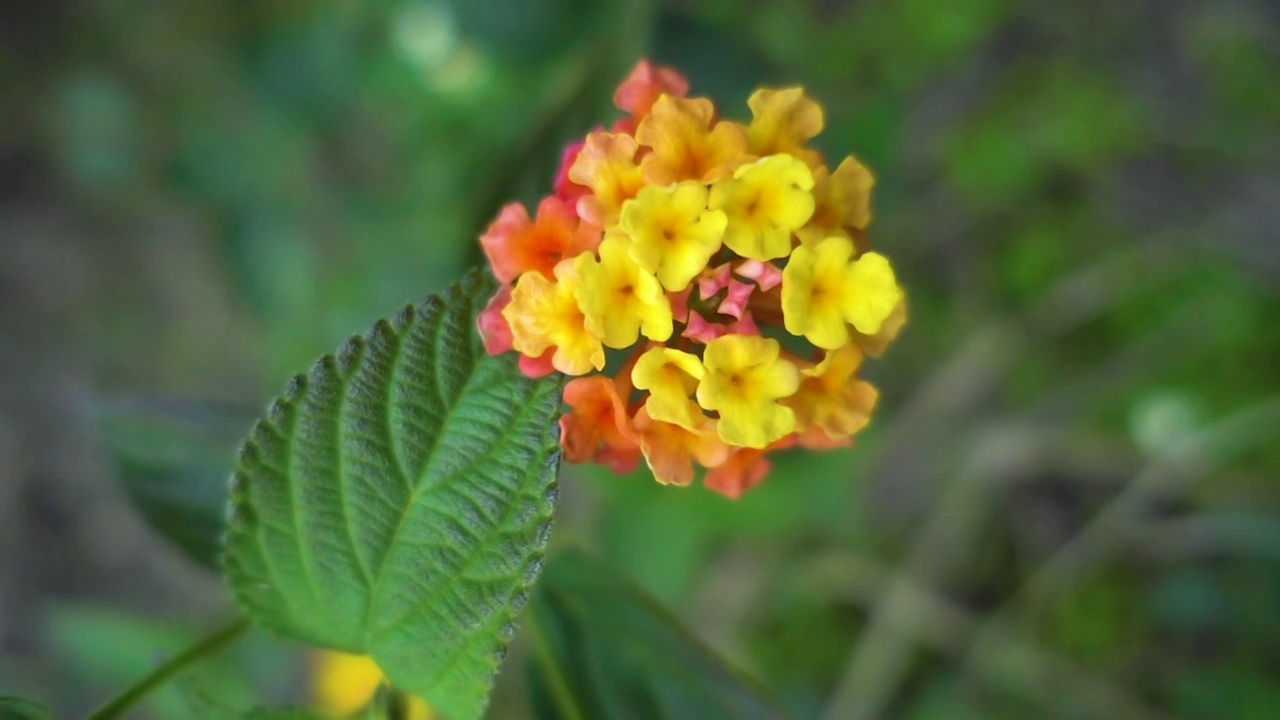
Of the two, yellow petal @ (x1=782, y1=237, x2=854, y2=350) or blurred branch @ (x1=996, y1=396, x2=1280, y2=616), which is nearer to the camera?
yellow petal @ (x1=782, y1=237, x2=854, y2=350)

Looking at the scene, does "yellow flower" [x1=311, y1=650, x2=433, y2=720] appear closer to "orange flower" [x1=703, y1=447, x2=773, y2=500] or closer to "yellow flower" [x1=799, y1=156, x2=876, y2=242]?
"orange flower" [x1=703, y1=447, x2=773, y2=500]

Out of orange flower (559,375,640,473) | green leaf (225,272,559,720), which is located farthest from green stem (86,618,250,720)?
orange flower (559,375,640,473)

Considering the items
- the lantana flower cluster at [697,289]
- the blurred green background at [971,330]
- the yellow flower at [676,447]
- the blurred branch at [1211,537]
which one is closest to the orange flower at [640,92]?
the lantana flower cluster at [697,289]

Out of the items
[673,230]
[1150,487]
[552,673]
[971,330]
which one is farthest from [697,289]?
[1150,487]

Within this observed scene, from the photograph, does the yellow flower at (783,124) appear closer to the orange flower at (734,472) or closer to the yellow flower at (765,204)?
the yellow flower at (765,204)

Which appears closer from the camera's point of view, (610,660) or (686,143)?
(686,143)

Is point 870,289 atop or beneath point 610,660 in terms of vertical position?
atop

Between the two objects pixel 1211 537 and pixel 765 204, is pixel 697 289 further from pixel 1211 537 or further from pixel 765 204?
pixel 1211 537
